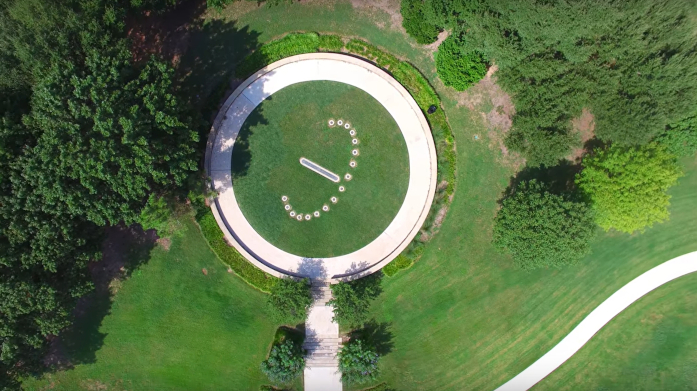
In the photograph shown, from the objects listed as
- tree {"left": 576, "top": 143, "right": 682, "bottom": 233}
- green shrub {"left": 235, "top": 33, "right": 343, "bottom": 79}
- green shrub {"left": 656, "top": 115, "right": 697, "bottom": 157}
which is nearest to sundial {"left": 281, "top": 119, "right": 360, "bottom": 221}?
green shrub {"left": 235, "top": 33, "right": 343, "bottom": 79}

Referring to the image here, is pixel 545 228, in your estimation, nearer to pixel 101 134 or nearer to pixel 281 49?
pixel 281 49

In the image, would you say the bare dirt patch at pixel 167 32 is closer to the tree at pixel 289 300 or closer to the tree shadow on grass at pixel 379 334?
the tree at pixel 289 300

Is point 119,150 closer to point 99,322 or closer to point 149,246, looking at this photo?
point 149,246

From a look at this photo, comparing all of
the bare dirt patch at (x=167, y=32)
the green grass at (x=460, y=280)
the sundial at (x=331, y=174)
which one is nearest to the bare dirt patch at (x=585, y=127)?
the green grass at (x=460, y=280)

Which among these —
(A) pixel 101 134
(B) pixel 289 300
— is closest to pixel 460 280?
(B) pixel 289 300

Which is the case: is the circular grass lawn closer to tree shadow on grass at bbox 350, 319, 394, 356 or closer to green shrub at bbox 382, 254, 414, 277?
green shrub at bbox 382, 254, 414, 277

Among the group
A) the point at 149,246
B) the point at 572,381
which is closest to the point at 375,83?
the point at 149,246
